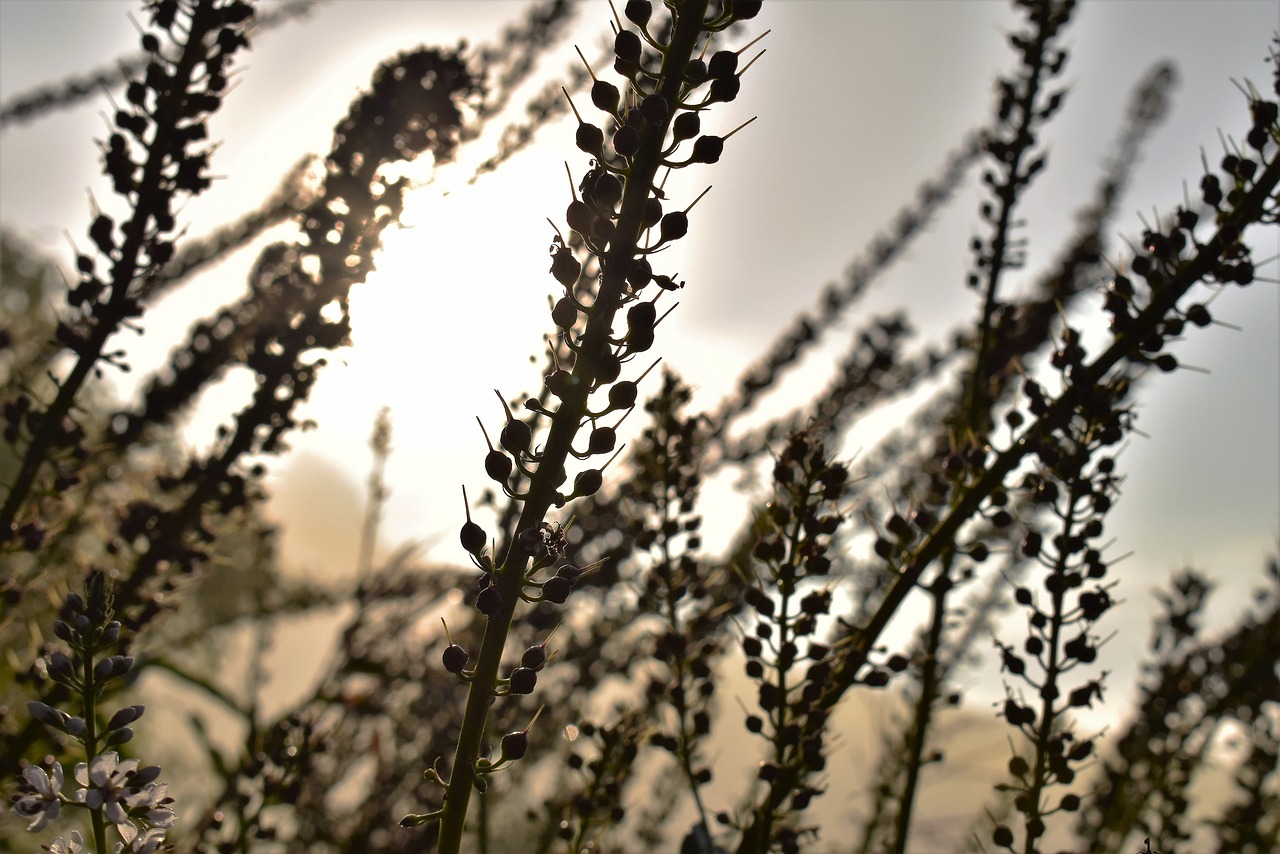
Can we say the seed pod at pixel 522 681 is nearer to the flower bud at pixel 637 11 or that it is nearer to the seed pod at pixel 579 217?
the seed pod at pixel 579 217

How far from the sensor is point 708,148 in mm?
879

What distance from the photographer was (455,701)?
277cm

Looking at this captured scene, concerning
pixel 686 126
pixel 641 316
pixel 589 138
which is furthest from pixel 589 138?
pixel 641 316

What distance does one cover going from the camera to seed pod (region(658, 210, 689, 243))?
0.88m

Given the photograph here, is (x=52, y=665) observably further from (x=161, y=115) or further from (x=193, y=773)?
(x=193, y=773)

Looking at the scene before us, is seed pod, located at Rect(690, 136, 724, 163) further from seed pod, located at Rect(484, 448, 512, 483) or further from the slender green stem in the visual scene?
the slender green stem

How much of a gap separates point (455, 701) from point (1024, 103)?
2398 mm

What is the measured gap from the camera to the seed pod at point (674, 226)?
0.88m

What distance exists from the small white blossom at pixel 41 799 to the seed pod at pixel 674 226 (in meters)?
0.88

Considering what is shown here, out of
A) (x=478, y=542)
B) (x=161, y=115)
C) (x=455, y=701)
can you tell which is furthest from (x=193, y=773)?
(x=478, y=542)

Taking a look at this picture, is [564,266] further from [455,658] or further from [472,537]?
[455,658]

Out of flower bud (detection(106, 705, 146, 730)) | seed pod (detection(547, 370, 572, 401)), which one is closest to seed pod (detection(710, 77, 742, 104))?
seed pod (detection(547, 370, 572, 401))

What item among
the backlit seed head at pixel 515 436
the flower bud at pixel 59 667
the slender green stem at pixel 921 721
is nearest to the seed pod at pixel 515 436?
the backlit seed head at pixel 515 436

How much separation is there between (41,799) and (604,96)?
955mm
